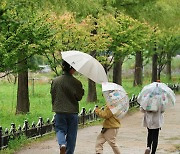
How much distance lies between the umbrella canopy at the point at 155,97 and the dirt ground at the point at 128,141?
173cm

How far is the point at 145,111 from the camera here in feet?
31.1

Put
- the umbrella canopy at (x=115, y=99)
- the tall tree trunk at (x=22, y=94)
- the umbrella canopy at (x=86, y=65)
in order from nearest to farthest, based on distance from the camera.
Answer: the umbrella canopy at (x=86, y=65) → the umbrella canopy at (x=115, y=99) → the tall tree trunk at (x=22, y=94)

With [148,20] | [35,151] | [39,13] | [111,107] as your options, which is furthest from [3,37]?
[148,20]

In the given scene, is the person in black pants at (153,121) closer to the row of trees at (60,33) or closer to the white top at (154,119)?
the white top at (154,119)

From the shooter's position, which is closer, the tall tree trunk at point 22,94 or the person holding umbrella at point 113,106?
the person holding umbrella at point 113,106

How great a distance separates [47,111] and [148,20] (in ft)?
23.1

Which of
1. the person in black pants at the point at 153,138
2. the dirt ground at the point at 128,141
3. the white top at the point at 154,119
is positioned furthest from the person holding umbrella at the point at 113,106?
the dirt ground at the point at 128,141

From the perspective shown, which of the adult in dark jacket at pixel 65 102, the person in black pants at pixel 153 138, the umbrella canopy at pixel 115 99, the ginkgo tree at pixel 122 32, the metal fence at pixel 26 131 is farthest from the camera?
the ginkgo tree at pixel 122 32

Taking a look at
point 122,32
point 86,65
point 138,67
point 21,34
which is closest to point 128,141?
point 21,34

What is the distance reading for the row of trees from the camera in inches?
417

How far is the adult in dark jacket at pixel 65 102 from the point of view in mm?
7602

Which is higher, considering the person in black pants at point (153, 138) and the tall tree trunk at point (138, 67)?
the tall tree trunk at point (138, 67)

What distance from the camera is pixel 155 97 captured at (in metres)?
9.31

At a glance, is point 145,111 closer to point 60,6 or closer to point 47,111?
point 60,6
